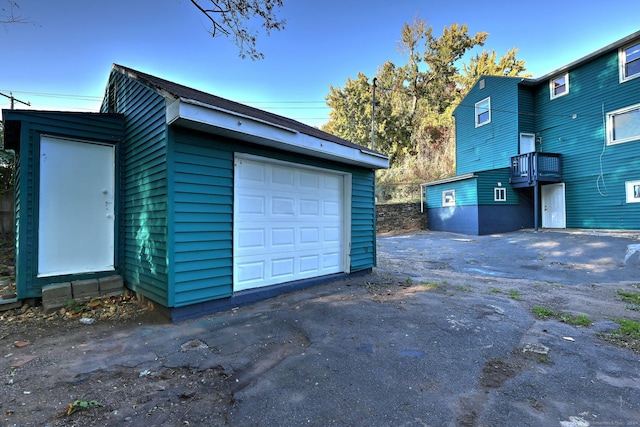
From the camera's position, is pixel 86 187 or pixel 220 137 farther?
pixel 86 187

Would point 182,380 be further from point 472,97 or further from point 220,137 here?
point 472,97

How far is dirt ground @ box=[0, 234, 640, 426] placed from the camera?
195 centimetres

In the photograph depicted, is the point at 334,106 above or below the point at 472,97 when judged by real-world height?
above

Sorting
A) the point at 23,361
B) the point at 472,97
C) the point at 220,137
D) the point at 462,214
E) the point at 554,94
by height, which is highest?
the point at 472,97

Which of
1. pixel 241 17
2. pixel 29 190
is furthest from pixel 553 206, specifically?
pixel 29 190

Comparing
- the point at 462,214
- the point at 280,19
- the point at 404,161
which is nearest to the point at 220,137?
the point at 280,19

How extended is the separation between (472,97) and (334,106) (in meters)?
13.9

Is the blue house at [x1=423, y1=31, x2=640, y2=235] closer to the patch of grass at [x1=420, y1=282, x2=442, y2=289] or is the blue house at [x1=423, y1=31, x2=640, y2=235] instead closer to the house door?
the house door

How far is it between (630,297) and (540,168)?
1026 cm

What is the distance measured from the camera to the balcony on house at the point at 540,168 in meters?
13.2

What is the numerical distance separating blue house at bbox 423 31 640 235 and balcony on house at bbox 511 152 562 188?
0.04m

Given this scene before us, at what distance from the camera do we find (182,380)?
2.38 metres

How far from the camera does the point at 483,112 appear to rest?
54.6ft

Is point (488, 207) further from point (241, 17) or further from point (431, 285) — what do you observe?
point (241, 17)
